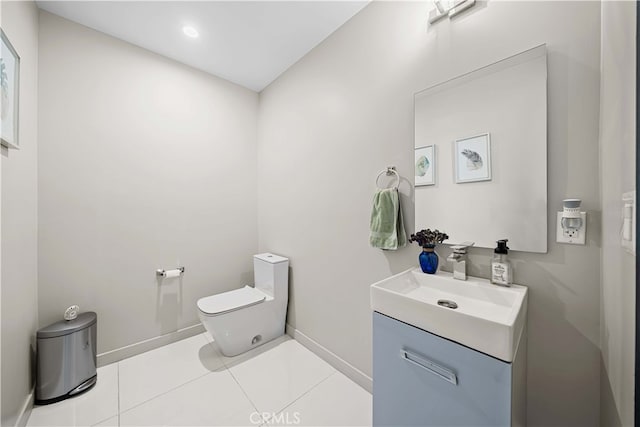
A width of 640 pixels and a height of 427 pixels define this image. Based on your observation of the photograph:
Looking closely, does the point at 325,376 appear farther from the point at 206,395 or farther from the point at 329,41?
the point at 329,41

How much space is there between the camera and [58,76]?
64.4 inches

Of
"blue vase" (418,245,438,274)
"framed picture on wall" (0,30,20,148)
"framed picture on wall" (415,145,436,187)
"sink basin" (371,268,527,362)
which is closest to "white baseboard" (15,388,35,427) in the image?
"framed picture on wall" (0,30,20,148)

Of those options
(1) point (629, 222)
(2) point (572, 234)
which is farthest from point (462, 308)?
(1) point (629, 222)

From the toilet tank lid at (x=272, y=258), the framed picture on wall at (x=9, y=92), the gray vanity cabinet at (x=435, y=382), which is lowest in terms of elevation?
the gray vanity cabinet at (x=435, y=382)

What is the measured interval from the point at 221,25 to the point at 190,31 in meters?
0.26

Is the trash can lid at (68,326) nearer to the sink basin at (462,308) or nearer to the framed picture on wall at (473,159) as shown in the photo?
the sink basin at (462,308)

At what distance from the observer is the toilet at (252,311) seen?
1817mm

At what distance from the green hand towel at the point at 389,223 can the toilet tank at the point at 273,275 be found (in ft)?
3.35

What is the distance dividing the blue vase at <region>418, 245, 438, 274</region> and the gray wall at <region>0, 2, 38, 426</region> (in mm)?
1983

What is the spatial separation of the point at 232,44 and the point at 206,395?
2505 mm

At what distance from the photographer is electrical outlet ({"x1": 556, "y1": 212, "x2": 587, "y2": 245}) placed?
0.88m

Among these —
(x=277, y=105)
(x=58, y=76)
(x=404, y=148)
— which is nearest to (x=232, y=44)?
(x=277, y=105)

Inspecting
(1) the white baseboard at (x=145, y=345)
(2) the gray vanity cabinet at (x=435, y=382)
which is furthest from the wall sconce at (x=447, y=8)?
(1) the white baseboard at (x=145, y=345)

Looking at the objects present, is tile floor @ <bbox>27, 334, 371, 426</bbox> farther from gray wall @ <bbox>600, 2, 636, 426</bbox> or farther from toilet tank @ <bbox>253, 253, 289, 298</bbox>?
gray wall @ <bbox>600, 2, 636, 426</bbox>
